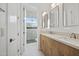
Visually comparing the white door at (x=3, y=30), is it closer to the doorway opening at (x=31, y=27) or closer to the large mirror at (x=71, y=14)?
the large mirror at (x=71, y=14)

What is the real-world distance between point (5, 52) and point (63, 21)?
1842mm

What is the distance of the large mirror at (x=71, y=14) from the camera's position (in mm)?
2945

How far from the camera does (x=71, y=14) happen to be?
314 centimetres

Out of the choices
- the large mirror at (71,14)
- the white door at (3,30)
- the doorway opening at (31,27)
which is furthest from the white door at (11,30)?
the doorway opening at (31,27)

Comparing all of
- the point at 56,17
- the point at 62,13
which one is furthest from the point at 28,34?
Result: the point at 62,13

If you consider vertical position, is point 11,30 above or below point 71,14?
below

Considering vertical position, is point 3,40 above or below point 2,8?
below

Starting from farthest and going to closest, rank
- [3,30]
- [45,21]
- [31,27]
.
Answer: [31,27], [45,21], [3,30]

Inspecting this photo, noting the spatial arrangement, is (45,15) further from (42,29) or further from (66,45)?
(66,45)

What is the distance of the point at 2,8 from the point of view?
2.71 meters

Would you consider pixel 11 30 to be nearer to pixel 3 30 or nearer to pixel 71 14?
pixel 3 30

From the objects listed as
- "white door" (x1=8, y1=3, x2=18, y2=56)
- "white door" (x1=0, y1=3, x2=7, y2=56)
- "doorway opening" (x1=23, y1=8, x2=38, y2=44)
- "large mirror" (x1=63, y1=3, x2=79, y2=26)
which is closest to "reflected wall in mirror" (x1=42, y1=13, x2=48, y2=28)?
"doorway opening" (x1=23, y1=8, x2=38, y2=44)

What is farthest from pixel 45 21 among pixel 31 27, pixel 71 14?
pixel 71 14

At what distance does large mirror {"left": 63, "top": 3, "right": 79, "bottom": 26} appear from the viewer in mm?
2945
